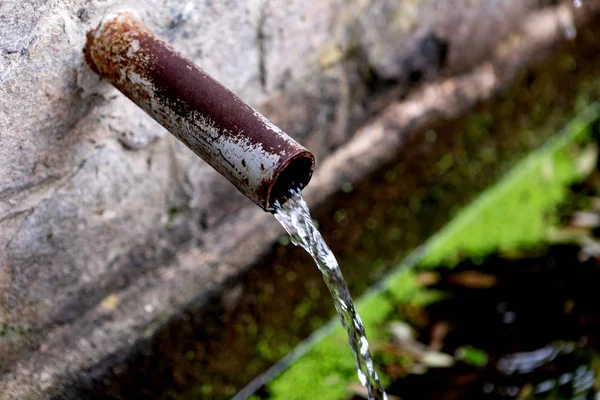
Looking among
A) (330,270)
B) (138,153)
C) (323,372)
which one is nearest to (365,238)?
(323,372)

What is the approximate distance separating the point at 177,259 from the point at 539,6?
1.63 metres

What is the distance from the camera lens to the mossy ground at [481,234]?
1902 mm

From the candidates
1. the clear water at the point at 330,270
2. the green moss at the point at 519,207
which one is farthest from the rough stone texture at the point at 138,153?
the green moss at the point at 519,207

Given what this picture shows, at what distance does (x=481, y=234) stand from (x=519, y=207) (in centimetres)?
23

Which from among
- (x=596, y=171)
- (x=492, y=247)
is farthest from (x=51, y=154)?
(x=596, y=171)

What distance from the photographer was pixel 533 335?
1981 mm

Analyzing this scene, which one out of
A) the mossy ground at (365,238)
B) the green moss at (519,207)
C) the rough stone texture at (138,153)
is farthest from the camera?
the green moss at (519,207)

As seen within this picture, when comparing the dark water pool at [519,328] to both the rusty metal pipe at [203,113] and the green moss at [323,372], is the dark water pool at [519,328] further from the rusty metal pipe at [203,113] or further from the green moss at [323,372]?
the rusty metal pipe at [203,113]

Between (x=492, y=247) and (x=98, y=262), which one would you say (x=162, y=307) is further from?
(x=492, y=247)

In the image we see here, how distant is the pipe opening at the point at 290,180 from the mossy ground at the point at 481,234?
98 cm

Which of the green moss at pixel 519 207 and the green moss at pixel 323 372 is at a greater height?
the green moss at pixel 519 207

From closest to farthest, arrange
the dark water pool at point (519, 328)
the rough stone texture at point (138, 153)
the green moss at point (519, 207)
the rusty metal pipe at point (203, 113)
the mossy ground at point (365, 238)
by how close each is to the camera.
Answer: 1. the rusty metal pipe at point (203, 113)
2. the rough stone texture at point (138, 153)
3. the mossy ground at point (365, 238)
4. the dark water pool at point (519, 328)
5. the green moss at point (519, 207)

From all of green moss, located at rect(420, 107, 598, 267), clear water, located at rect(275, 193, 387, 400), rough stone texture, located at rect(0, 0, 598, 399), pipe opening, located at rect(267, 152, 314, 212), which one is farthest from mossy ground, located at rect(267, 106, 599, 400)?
pipe opening, located at rect(267, 152, 314, 212)

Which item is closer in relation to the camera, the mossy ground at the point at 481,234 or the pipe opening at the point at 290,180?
the pipe opening at the point at 290,180
